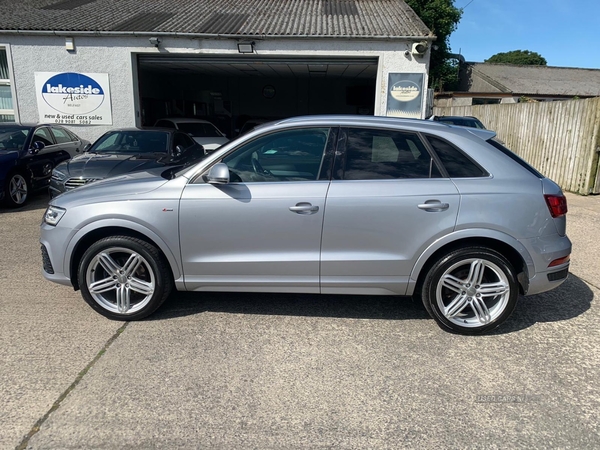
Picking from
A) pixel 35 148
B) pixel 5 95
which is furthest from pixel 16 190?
pixel 5 95

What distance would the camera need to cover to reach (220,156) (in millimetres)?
3641

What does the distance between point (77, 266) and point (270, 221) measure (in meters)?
1.76

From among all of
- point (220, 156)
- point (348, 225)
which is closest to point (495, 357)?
point (348, 225)

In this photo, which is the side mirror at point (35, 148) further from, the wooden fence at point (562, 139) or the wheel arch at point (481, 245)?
the wooden fence at point (562, 139)

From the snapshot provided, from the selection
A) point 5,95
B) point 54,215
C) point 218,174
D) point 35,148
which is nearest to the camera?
point 218,174

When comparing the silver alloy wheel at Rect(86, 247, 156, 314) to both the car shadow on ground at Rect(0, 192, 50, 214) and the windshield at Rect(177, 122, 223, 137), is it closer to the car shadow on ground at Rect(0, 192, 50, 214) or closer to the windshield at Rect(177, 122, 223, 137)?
the car shadow on ground at Rect(0, 192, 50, 214)

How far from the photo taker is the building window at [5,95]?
12.9 m

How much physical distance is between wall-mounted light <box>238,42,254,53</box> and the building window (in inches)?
275

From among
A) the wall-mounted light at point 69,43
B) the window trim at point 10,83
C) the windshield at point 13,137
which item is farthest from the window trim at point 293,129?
the window trim at point 10,83

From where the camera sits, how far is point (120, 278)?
3732mm

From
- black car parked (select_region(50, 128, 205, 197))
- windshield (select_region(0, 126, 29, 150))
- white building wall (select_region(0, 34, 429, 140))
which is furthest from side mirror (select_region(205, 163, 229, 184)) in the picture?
white building wall (select_region(0, 34, 429, 140))

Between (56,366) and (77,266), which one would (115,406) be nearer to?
(56,366)

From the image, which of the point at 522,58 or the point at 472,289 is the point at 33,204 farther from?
the point at 522,58

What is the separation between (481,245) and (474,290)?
0.37m
